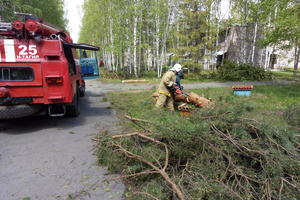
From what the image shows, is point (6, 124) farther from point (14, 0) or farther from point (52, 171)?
point (14, 0)

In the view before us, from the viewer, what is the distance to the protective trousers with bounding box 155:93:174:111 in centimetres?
588

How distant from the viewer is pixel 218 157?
7.97 ft

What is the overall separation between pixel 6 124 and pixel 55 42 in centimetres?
275

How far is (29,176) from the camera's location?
297 cm

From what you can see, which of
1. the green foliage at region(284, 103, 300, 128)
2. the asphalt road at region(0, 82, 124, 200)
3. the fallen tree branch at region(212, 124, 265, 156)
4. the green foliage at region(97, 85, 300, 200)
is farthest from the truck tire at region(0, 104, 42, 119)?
the green foliage at region(284, 103, 300, 128)

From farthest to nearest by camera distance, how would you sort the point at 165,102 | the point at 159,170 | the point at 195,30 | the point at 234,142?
the point at 195,30
the point at 165,102
the point at 234,142
the point at 159,170

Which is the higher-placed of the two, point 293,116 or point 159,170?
point 293,116

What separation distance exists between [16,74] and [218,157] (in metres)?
4.39

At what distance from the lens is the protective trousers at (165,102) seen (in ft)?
19.3

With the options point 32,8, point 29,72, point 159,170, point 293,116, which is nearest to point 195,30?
point 32,8

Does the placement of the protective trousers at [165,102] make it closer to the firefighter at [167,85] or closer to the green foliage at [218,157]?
the firefighter at [167,85]

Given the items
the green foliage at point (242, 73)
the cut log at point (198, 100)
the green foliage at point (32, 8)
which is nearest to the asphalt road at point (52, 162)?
the cut log at point (198, 100)

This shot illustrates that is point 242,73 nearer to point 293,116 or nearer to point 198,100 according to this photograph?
point 293,116

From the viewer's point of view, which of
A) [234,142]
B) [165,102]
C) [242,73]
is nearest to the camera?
[234,142]
